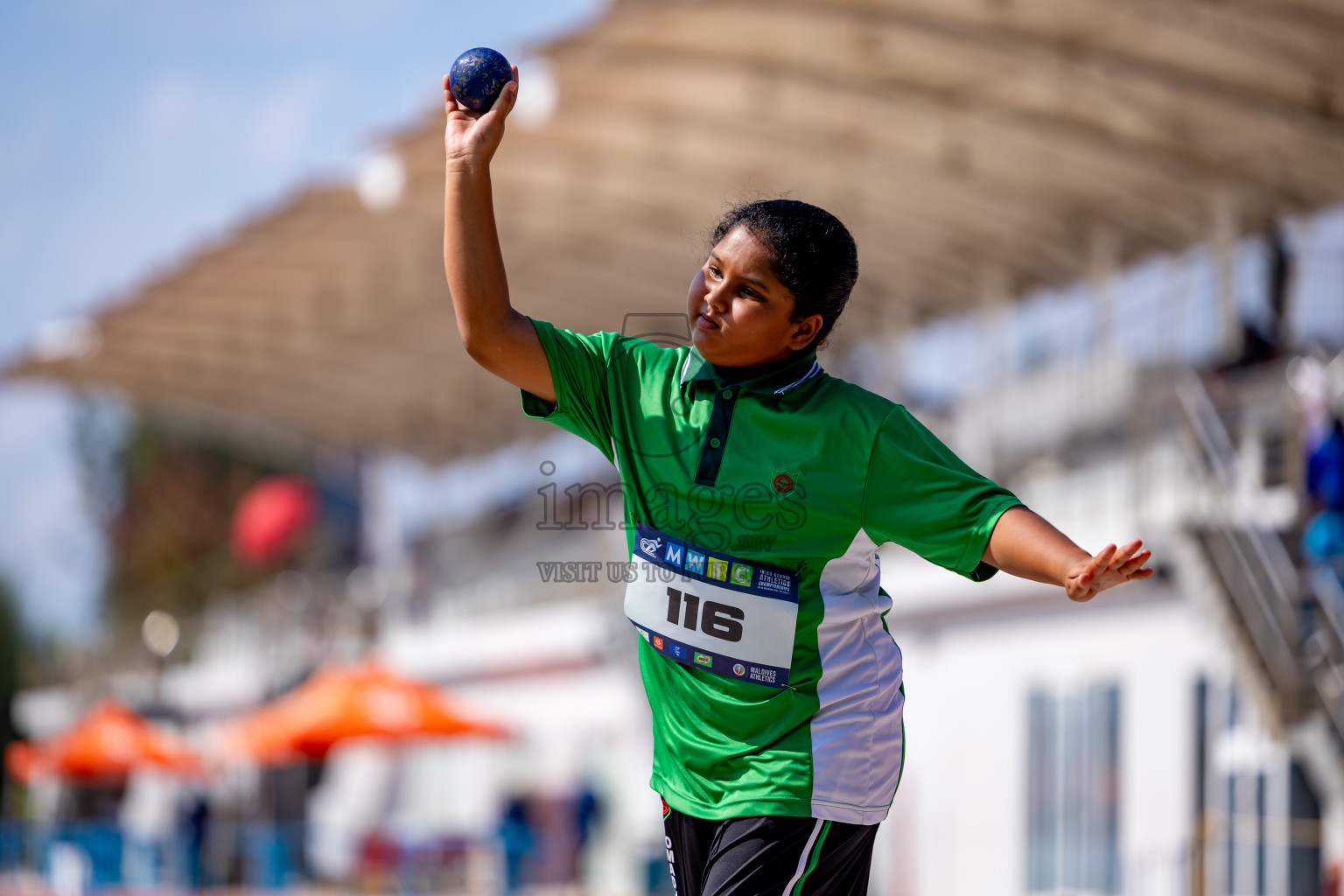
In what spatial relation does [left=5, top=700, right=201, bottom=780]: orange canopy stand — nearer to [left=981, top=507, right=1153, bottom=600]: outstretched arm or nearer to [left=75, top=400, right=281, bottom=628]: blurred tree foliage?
[left=981, top=507, right=1153, bottom=600]: outstretched arm

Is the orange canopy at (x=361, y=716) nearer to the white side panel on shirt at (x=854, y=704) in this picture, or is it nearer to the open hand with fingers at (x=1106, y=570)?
the white side panel on shirt at (x=854, y=704)

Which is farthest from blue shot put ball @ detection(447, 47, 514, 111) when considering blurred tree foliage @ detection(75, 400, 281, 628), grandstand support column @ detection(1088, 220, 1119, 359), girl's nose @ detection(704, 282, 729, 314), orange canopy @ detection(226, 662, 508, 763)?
blurred tree foliage @ detection(75, 400, 281, 628)

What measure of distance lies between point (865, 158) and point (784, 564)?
15885mm

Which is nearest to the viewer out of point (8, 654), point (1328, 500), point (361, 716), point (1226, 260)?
point (1328, 500)

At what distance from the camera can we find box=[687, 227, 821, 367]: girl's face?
121 inches

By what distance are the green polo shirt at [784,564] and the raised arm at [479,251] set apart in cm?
9

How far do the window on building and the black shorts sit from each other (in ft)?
36.9

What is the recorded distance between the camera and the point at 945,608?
52.7ft

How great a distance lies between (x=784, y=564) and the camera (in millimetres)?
3062

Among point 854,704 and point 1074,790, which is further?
point 1074,790

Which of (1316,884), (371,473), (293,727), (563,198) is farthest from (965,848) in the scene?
(371,473)

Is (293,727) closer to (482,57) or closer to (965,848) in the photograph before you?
(965,848)

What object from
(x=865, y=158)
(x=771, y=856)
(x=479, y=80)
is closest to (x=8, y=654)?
(x=865, y=158)

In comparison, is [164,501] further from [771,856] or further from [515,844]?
[771,856]
